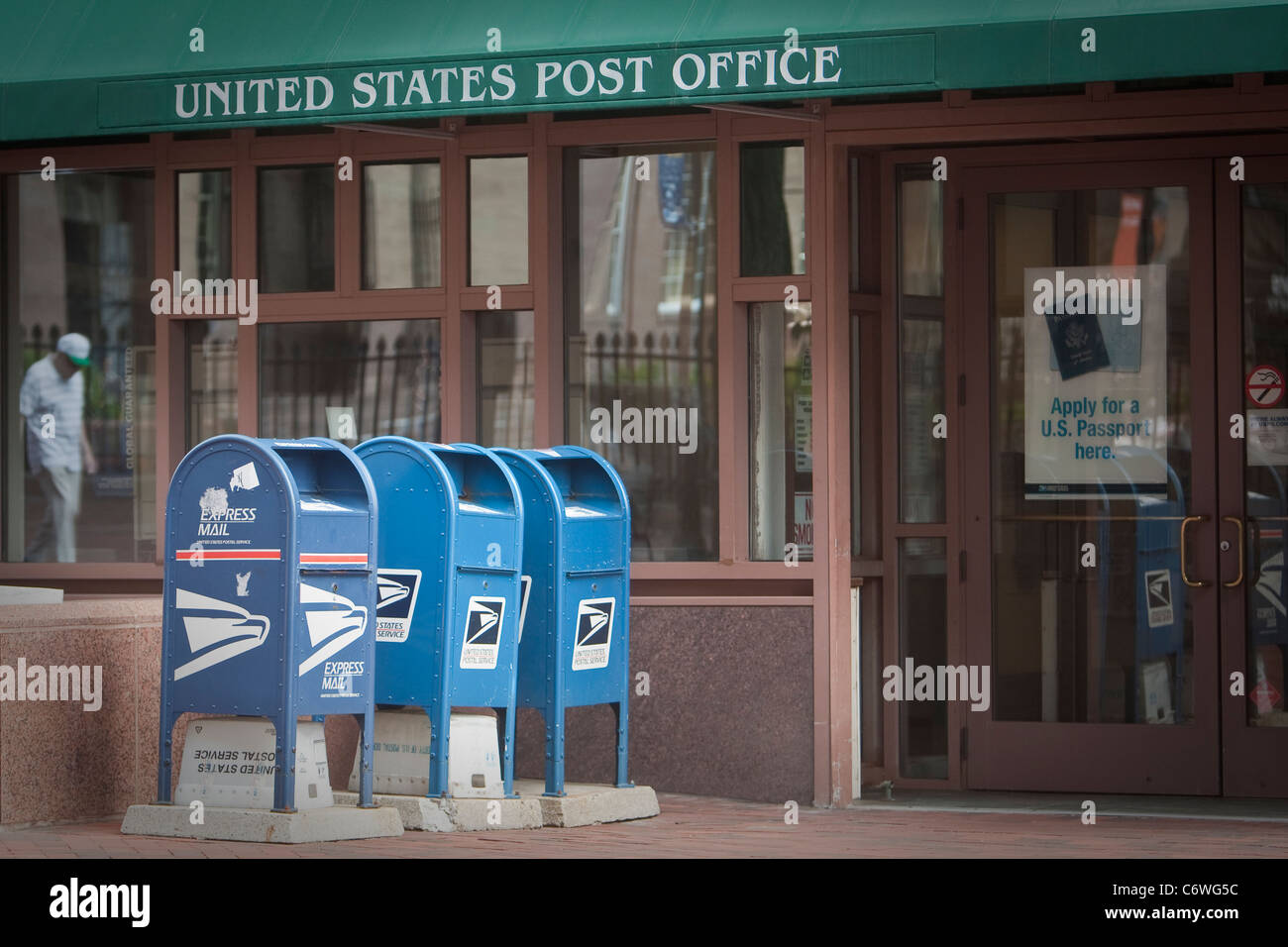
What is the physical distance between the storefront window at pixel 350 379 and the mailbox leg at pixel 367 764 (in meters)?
2.51

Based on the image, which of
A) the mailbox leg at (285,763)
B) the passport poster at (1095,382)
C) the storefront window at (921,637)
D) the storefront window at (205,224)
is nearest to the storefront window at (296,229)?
the storefront window at (205,224)

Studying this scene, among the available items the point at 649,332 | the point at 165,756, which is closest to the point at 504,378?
the point at 649,332

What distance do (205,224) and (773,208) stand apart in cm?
314

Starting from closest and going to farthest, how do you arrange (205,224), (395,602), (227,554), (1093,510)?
(227,554) < (395,602) < (1093,510) < (205,224)

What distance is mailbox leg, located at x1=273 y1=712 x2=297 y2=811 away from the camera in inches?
285

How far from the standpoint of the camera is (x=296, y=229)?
32.7ft

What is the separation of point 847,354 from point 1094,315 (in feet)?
4.58

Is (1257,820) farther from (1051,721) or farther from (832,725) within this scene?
(832,725)

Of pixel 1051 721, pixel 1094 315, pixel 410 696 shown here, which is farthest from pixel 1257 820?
pixel 410 696

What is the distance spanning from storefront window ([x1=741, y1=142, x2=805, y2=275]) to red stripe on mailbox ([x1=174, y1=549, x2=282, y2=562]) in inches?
121

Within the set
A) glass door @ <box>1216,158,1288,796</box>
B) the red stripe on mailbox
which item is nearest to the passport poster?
glass door @ <box>1216,158,1288,796</box>

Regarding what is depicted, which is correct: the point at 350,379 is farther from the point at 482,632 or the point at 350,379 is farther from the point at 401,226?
the point at 482,632

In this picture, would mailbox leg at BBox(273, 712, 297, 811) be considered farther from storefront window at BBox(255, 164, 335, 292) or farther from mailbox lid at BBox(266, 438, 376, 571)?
storefront window at BBox(255, 164, 335, 292)

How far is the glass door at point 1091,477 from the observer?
30.5ft
